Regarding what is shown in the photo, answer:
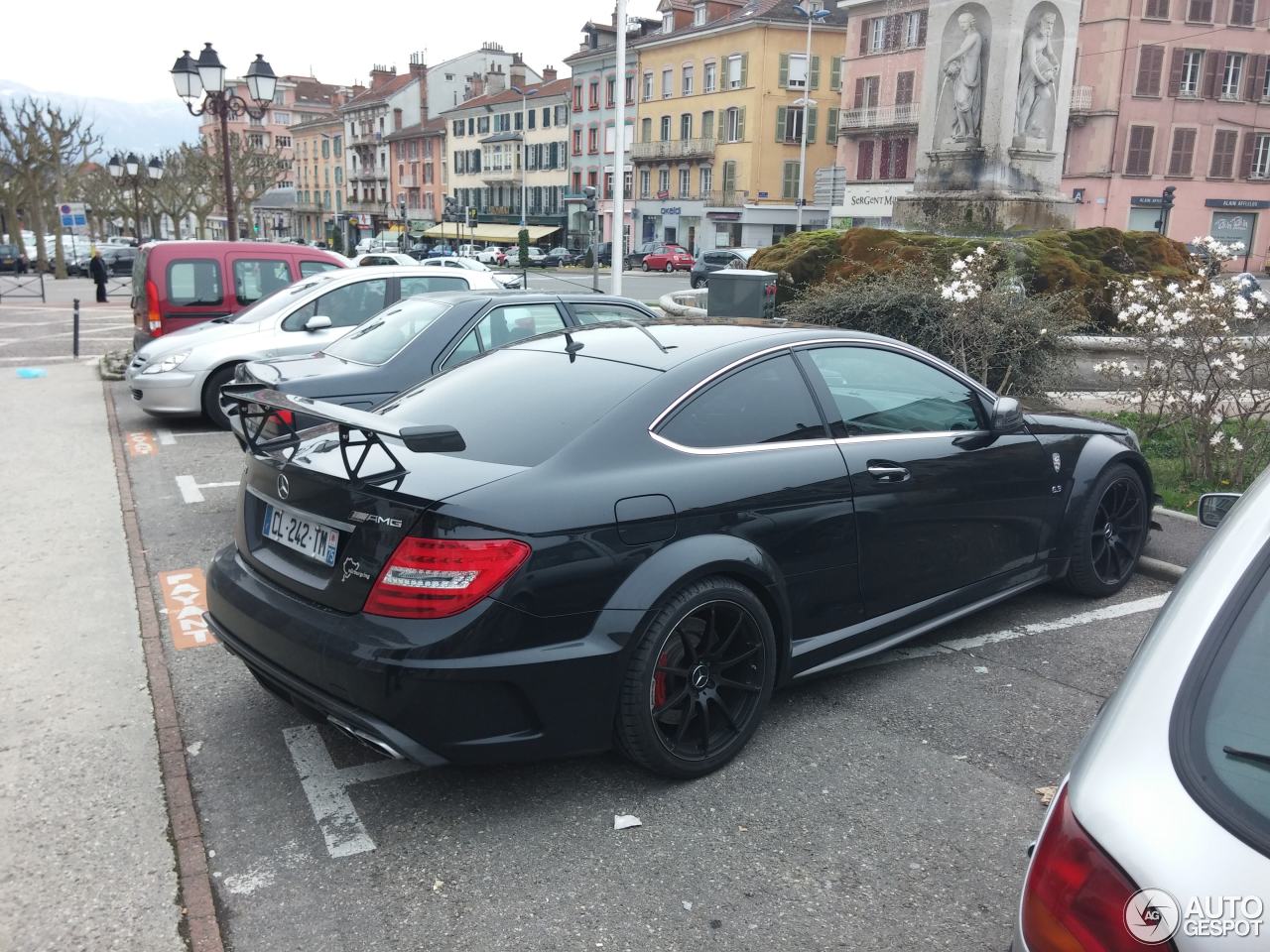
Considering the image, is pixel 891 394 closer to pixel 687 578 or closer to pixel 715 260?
pixel 687 578

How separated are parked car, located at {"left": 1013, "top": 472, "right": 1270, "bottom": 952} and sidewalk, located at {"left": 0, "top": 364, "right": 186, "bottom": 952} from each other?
2.41m

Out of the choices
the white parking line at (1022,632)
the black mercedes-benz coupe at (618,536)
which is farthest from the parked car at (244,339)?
the white parking line at (1022,632)

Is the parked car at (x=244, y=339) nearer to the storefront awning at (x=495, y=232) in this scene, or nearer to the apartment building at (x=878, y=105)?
the apartment building at (x=878, y=105)

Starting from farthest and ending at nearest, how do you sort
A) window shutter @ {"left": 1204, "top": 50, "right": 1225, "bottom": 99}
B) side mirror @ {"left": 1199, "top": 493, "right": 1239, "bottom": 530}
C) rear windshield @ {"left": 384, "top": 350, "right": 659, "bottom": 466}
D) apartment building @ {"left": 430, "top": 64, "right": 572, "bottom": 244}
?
1. apartment building @ {"left": 430, "top": 64, "right": 572, "bottom": 244}
2. window shutter @ {"left": 1204, "top": 50, "right": 1225, "bottom": 99}
3. rear windshield @ {"left": 384, "top": 350, "right": 659, "bottom": 466}
4. side mirror @ {"left": 1199, "top": 493, "right": 1239, "bottom": 530}

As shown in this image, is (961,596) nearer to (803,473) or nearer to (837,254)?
(803,473)

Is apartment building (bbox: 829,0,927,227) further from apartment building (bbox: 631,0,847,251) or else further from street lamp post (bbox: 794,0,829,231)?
apartment building (bbox: 631,0,847,251)

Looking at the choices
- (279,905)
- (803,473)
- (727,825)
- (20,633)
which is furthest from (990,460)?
(20,633)

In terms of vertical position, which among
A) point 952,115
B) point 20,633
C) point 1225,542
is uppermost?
point 952,115

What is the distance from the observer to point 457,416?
3.97 metres

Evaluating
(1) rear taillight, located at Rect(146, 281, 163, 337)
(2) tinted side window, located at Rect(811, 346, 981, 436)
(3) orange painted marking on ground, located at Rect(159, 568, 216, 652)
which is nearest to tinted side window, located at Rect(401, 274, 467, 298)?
(1) rear taillight, located at Rect(146, 281, 163, 337)

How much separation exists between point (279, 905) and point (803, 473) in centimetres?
227

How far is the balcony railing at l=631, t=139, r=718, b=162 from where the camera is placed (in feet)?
209

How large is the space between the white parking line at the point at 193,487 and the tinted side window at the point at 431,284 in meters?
2.98

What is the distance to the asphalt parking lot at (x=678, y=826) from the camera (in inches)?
116
